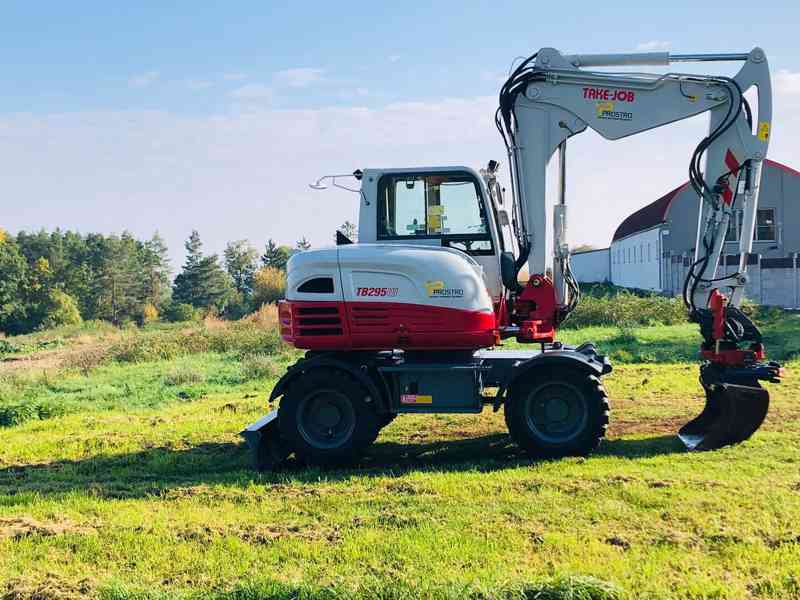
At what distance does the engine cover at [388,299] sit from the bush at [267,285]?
116ft

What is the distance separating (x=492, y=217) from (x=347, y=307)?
1872 mm

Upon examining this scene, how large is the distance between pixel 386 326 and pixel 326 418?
1.21 meters

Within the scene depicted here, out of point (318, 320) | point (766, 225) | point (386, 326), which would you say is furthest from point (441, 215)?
point (766, 225)

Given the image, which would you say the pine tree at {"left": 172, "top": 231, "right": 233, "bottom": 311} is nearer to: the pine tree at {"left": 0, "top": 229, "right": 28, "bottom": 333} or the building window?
the pine tree at {"left": 0, "top": 229, "right": 28, "bottom": 333}

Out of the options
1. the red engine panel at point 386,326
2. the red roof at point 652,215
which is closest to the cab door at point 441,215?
the red engine panel at point 386,326

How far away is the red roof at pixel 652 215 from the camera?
1297 inches

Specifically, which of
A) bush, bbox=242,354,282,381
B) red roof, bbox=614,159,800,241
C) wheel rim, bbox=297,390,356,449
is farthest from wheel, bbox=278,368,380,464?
red roof, bbox=614,159,800,241

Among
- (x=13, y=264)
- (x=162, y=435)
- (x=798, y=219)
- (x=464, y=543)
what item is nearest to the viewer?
(x=464, y=543)

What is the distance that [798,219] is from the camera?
107ft

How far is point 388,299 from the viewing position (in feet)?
28.3

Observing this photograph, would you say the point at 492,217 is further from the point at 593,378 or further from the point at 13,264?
the point at 13,264

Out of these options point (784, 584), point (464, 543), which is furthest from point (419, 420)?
point (784, 584)

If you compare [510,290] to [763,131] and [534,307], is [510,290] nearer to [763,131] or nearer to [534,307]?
[534,307]

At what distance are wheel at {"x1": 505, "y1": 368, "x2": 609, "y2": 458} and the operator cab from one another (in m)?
1.16
